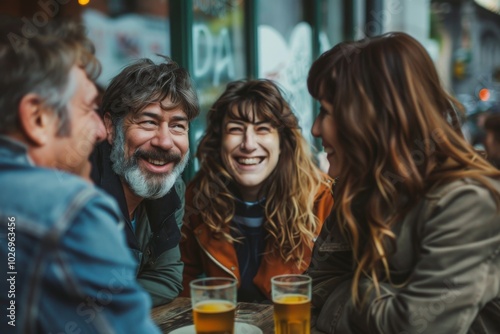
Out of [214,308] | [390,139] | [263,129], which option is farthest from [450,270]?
[263,129]

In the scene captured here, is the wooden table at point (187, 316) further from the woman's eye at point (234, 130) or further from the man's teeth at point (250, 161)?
the woman's eye at point (234, 130)

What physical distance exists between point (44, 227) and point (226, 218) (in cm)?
210

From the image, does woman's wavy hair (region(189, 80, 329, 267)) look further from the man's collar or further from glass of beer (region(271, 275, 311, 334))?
the man's collar

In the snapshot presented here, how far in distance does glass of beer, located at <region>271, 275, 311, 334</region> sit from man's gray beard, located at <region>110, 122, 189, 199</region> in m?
1.17

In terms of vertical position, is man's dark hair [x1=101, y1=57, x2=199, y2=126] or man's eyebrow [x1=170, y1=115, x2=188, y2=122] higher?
man's dark hair [x1=101, y1=57, x2=199, y2=126]

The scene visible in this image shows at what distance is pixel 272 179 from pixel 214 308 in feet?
5.63

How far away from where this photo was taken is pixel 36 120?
3.62ft

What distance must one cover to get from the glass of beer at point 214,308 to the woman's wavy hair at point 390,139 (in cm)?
37

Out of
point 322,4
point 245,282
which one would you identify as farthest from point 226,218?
point 322,4

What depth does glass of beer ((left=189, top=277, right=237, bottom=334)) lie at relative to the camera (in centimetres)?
154

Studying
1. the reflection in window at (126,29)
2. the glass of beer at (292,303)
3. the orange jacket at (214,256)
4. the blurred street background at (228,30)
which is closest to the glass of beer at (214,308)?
the glass of beer at (292,303)

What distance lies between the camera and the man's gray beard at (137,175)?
2656 millimetres

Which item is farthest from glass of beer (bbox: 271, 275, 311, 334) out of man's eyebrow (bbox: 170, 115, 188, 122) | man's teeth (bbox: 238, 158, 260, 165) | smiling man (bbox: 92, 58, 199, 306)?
man's teeth (bbox: 238, 158, 260, 165)

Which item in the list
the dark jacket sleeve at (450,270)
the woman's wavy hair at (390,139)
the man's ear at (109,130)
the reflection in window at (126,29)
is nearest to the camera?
the dark jacket sleeve at (450,270)
